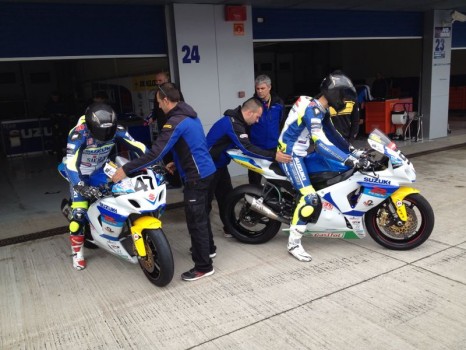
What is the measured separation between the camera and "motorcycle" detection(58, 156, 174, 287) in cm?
354

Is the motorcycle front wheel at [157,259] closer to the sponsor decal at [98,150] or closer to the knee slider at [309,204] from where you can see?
the sponsor decal at [98,150]

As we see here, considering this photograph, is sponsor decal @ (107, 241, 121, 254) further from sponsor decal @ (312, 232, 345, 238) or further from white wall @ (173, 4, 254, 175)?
white wall @ (173, 4, 254, 175)

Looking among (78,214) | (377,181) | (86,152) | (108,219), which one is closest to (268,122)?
(377,181)

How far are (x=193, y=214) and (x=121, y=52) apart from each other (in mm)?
3755

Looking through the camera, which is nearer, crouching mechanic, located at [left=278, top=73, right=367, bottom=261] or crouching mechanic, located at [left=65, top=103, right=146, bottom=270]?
crouching mechanic, located at [left=65, top=103, right=146, bottom=270]

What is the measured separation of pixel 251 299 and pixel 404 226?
5.49ft

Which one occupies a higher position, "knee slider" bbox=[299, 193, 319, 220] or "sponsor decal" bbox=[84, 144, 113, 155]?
"sponsor decal" bbox=[84, 144, 113, 155]

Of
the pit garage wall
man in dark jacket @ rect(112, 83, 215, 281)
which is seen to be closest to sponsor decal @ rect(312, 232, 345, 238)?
man in dark jacket @ rect(112, 83, 215, 281)

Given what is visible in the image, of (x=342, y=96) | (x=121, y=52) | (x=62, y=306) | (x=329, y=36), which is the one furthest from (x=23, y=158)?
(x=342, y=96)

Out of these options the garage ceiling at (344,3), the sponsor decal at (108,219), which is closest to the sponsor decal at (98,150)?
the sponsor decal at (108,219)

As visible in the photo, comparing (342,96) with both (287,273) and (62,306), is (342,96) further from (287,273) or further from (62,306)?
(62,306)

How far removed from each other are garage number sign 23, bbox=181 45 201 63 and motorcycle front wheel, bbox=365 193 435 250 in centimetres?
397

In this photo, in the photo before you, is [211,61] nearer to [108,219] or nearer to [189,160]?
[189,160]

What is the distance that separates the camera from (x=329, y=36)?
8.71 meters
